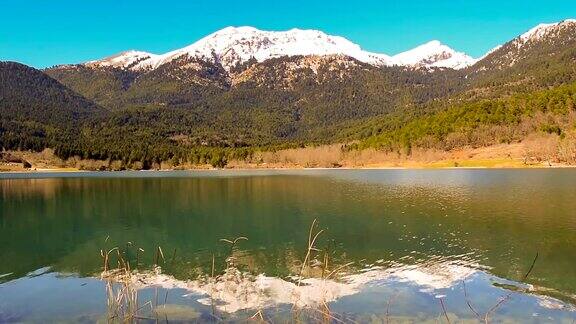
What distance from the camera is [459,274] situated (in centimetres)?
2139

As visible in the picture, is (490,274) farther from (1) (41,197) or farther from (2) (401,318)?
(1) (41,197)

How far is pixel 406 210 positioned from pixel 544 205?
12.6 m

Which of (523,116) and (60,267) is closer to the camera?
(60,267)

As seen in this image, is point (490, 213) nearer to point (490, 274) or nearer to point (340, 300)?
point (490, 274)

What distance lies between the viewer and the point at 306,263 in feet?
80.8

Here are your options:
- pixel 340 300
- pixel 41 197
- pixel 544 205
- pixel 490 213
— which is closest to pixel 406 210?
pixel 490 213

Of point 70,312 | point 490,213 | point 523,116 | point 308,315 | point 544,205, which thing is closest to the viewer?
point 308,315

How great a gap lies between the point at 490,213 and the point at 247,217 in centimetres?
2059

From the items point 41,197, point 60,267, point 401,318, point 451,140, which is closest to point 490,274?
point 401,318

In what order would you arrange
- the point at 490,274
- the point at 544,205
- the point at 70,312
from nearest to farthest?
the point at 70,312 → the point at 490,274 → the point at 544,205

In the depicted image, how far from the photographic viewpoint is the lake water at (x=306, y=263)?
16.4 metres

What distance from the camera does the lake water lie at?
16359 mm

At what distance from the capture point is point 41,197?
A: 2660 inches

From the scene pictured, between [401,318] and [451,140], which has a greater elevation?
[451,140]
